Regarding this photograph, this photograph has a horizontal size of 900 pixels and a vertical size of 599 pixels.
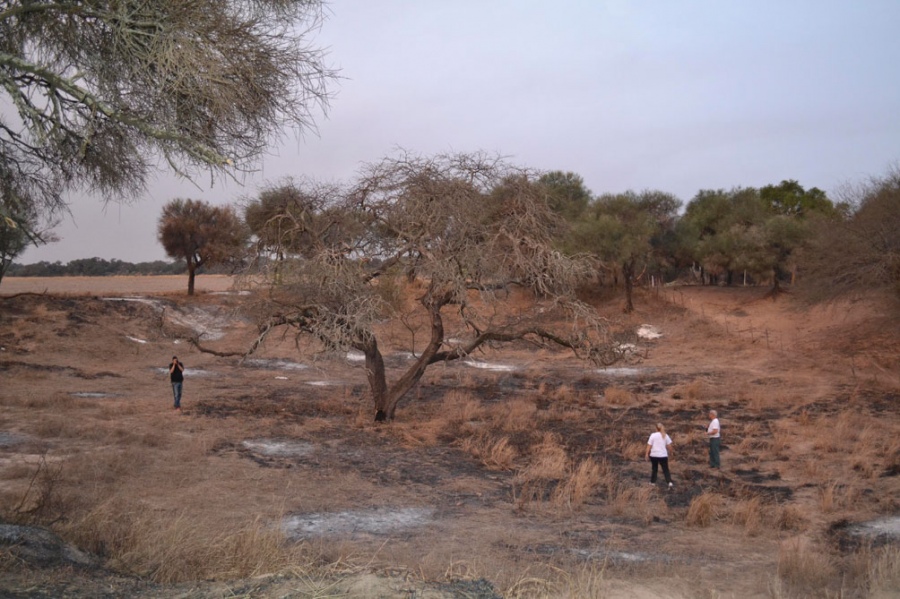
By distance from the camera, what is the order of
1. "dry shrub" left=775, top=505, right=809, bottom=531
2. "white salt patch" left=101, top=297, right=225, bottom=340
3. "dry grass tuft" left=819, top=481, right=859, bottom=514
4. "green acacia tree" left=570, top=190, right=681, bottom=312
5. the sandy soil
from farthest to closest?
"green acacia tree" left=570, top=190, right=681, bottom=312 < "white salt patch" left=101, top=297, right=225, bottom=340 < "dry grass tuft" left=819, top=481, right=859, bottom=514 < "dry shrub" left=775, top=505, right=809, bottom=531 < the sandy soil

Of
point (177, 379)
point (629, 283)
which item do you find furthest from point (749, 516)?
point (629, 283)

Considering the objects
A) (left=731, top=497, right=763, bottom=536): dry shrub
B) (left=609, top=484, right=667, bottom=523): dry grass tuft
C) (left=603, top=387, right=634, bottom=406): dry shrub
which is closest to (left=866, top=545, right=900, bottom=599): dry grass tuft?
(left=731, top=497, right=763, bottom=536): dry shrub

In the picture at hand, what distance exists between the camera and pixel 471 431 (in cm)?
1788

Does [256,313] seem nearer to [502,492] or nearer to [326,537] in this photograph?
[502,492]

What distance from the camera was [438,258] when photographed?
17172 mm

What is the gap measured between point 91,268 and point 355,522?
333ft

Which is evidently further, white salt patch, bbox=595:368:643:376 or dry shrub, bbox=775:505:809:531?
white salt patch, bbox=595:368:643:376

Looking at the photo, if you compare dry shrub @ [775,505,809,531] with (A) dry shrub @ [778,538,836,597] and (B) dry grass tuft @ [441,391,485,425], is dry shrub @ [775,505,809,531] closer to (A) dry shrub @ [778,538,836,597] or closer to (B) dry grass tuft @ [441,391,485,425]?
(A) dry shrub @ [778,538,836,597]

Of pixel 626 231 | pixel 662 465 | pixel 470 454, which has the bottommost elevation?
pixel 470 454

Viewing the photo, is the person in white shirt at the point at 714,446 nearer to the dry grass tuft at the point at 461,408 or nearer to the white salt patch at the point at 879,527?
the white salt patch at the point at 879,527

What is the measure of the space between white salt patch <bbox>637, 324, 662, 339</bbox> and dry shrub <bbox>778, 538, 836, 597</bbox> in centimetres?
3000

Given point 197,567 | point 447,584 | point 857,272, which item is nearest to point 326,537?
point 197,567

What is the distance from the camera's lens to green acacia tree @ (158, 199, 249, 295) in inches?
1732

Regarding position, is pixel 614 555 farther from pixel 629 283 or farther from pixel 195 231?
pixel 195 231
